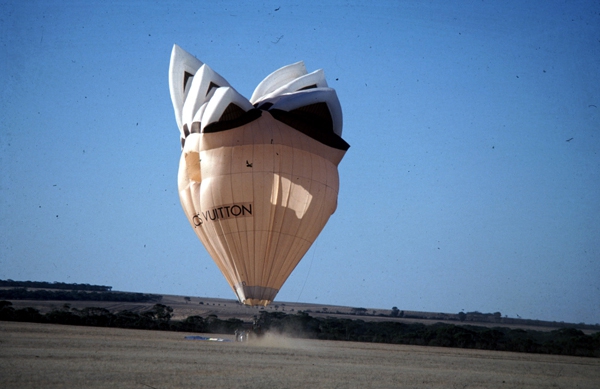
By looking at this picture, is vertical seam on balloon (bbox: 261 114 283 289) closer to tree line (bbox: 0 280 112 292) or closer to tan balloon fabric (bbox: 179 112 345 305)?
tan balloon fabric (bbox: 179 112 345 305)

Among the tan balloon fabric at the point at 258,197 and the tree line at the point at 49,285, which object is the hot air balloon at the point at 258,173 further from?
the tree line at the point at 49,285

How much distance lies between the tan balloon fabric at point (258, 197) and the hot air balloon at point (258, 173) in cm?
4

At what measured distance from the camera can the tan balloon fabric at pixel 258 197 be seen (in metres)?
26.2

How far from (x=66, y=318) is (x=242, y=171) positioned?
21.3 m

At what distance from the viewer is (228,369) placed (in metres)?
18.7

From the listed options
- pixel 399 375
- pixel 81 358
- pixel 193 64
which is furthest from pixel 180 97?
pixel 399 375

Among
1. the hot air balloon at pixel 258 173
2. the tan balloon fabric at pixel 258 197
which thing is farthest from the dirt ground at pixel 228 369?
the hot air balloon at pixel 258 173

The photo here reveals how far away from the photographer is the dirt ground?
50.3 feet

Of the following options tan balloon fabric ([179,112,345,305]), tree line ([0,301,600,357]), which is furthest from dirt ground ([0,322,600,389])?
tree line ([0,301,600,357])

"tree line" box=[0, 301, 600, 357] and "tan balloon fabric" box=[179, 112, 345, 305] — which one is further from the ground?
"tan balloon fabric" box=[179, 112, 345, 305]

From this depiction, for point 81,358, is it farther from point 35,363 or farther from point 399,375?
point 399,375

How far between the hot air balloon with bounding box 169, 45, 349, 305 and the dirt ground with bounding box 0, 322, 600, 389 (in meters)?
3.71

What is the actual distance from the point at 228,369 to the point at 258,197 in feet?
29.4

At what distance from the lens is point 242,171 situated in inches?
1030
